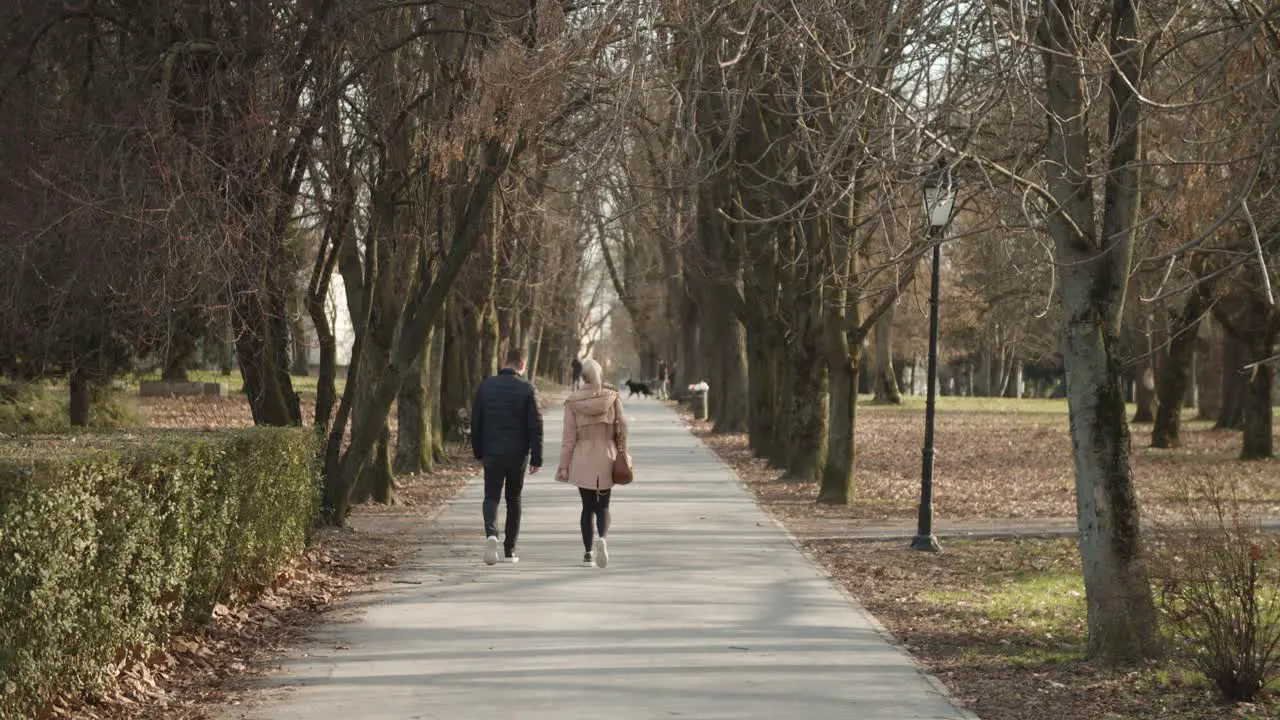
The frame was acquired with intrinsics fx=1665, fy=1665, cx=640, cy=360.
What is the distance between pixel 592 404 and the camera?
1457 cm

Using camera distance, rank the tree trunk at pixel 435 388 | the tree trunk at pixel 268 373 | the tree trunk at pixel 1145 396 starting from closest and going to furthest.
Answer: the tree trunk at pixel 268 373, the tree trunk at pixel 435 388, the tree trunk at pixel 1145 396

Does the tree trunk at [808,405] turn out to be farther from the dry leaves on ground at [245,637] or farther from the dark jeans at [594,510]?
the dark jeans at [594,510]

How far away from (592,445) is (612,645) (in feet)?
15.0

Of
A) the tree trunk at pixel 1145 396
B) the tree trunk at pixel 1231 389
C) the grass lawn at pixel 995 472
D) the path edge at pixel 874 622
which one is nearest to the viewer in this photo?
the path edge at pixel 874 622

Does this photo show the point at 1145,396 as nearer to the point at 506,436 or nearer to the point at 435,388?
the point at 435,388

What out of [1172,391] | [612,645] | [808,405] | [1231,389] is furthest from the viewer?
[1231,389]

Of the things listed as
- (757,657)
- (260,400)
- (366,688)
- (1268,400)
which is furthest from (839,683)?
(1268,400)

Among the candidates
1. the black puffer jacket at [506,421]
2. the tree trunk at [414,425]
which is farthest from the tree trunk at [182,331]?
the tree trunk at [414,425]

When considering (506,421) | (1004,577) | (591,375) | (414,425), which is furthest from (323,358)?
(1004,577)

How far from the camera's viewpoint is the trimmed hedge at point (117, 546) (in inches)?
262

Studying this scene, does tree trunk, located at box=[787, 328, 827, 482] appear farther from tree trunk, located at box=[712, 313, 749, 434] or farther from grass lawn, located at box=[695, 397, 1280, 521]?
tree trunk, located at box=[712, 313, 749, 434]

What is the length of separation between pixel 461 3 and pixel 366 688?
8.71m

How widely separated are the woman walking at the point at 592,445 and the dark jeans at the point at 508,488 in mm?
411

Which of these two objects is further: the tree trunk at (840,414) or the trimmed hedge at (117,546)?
the tree trunk at (840,414)
